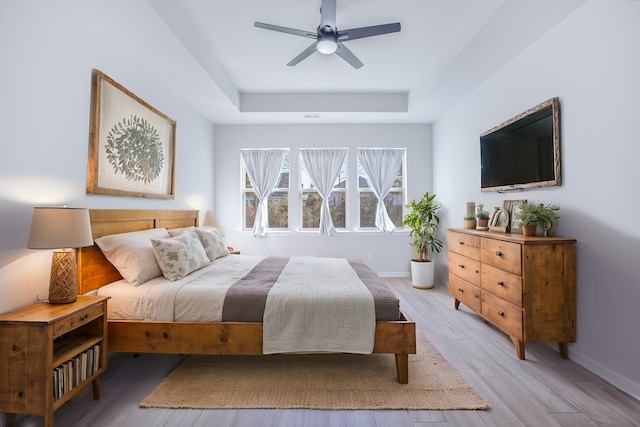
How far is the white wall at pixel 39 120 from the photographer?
1.64 meters

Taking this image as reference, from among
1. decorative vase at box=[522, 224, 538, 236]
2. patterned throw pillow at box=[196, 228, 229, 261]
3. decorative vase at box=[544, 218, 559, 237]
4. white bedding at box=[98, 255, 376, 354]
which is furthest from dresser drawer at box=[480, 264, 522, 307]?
patterned throw pillow at box=[196, 228, 229, 261]

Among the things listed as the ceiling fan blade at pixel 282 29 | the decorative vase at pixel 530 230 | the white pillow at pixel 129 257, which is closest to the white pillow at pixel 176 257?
the white pillow at pixel 129 257

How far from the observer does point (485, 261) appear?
2.71 metres

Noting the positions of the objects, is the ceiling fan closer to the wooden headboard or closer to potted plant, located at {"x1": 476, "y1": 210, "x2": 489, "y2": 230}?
the wooden headboard

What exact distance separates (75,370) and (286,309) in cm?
124

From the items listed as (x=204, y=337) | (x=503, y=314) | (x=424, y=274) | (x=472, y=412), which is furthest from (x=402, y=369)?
(x=424, y=274)

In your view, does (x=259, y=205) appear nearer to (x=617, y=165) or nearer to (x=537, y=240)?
(x=537, y=240)

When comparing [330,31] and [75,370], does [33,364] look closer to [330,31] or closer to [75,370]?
[75,370]

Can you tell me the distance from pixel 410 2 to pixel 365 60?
989 millimetres

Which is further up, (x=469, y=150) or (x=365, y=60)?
(x=365, y=60)

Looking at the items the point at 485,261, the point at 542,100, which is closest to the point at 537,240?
the point at 485,261

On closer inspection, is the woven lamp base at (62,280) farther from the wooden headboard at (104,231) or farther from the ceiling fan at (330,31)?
the ceiling fan at (330,31)

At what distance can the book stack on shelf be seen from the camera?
1.53 m

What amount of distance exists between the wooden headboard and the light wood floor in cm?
67
